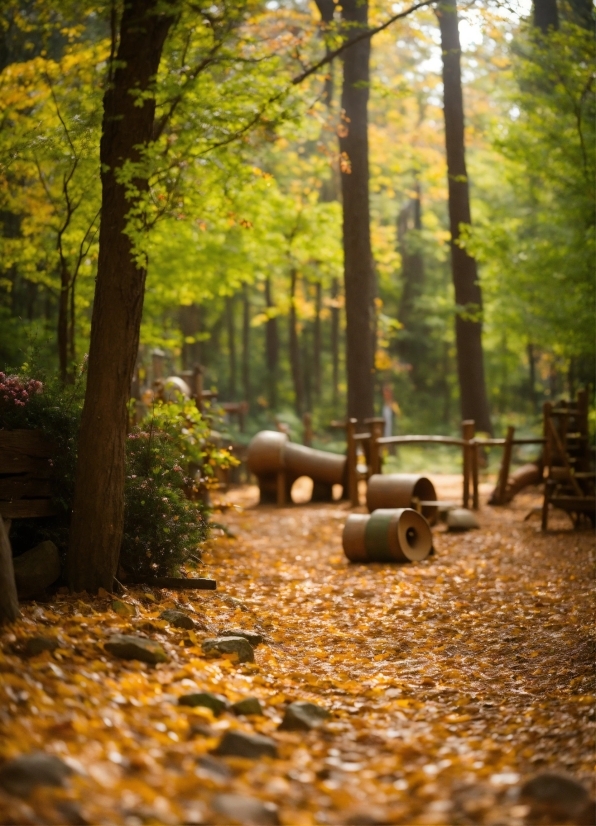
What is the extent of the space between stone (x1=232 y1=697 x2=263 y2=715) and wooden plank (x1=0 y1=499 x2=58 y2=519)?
9.55 feet

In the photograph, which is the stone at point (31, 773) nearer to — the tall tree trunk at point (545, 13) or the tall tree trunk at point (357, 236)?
the tall tree trunk at point (357, 236)

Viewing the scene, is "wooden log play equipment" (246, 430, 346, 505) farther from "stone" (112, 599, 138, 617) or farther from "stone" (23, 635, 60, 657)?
"stone" (23, 635, 60, 657)

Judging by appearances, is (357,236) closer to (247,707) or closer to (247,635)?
(247,635)

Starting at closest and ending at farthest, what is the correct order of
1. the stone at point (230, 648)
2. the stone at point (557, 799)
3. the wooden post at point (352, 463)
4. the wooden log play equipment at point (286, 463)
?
1. the stone at point (557, 799)
2. the stone at point (230, 648)
3. the wooden post at point (352, 463)
4. the wooden log play equipment at point (286, 463)

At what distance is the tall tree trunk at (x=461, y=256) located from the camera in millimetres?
18031

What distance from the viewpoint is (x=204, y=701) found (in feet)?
15.3

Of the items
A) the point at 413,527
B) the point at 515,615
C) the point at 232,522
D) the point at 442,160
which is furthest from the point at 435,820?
the point at 442,160

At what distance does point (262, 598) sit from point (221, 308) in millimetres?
24581

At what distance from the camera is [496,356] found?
31.4m

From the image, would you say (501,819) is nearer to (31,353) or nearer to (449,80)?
(31,353)

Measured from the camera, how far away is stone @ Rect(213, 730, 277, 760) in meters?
4.07

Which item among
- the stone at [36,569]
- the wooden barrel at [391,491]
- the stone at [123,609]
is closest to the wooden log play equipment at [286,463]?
the wooden barrel at [391,491]

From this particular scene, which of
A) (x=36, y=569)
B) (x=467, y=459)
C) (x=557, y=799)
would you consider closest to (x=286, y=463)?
(x=467, y=459)

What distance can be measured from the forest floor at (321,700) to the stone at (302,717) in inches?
2.9
